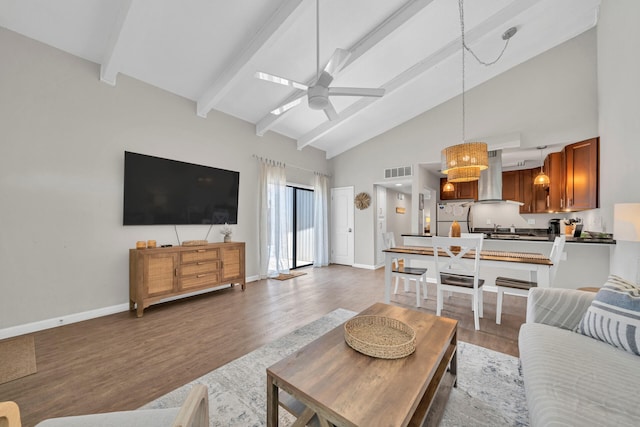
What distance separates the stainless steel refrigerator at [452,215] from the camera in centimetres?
626

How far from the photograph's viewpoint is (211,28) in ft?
9.23

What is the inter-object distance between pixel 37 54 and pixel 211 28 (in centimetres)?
183

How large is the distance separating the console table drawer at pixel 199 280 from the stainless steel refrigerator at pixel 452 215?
18.0 feet

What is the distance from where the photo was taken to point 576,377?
3.74 feet

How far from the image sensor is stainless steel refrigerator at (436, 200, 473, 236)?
6.26m

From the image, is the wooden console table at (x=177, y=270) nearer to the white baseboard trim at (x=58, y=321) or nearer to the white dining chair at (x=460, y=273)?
the white baseboard trim at (x=58, y=321)

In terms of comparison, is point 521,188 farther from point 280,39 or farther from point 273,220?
point 280,39

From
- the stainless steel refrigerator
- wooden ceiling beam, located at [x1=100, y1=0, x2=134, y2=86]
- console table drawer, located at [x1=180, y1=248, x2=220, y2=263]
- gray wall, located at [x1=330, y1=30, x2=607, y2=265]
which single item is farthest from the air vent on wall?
wooden ceiling beam, located at [x1=100, y1=0, x2=134, y2=86]

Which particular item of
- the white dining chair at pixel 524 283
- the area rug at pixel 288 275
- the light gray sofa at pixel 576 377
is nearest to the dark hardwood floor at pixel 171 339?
the white dining chair at pixel 524 283

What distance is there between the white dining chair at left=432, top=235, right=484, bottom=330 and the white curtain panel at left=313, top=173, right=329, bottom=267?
11.3ft

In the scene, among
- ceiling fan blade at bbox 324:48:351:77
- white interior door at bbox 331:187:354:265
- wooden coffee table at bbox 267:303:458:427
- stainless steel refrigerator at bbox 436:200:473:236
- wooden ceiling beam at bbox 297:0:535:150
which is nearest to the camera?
wooden coffee table at bbox 267:303:458:427

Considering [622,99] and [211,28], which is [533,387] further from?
[211,28]

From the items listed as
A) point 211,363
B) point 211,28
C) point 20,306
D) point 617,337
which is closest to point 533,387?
point 617,337

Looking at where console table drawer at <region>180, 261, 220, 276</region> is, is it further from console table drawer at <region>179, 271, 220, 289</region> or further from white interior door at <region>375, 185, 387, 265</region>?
white interior door at <region>375, 185, 387, 265</region>
